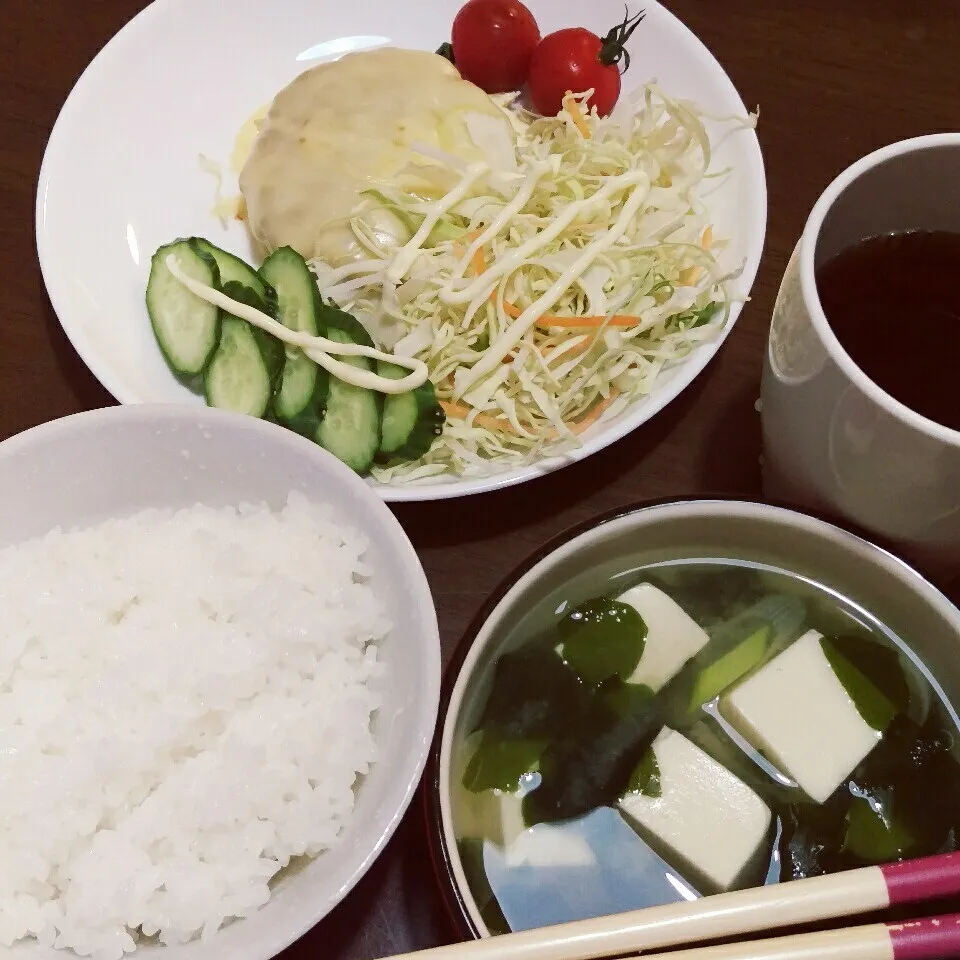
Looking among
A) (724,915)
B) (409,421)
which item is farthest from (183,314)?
(724,915)

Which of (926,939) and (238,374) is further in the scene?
(238,374)

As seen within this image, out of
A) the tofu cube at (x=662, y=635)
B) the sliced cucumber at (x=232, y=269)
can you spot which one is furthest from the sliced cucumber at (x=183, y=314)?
the tofu cube at (x=662, y=635)

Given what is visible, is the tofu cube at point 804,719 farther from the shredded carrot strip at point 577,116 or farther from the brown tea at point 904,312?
the shredded carrot strip at point 577,116

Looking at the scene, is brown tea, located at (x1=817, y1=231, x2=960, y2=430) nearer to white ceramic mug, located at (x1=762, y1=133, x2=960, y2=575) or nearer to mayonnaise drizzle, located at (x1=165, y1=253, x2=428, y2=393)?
white ceramic mug, located at (x1=762, y1=133, x2=960, y2=575)

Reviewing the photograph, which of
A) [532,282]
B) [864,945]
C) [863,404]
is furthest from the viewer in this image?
[532,282]

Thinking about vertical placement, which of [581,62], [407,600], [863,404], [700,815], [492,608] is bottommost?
[700,815]

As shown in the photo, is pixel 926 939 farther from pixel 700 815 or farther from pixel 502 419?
pixel 502 419

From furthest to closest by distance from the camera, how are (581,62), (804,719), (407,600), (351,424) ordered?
1. (581,62)
2. (351,424)
3. (407,600)
4. (804,719)

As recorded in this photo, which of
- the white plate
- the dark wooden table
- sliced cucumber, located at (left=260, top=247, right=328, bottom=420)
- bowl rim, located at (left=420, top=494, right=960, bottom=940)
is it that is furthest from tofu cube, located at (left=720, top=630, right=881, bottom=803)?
sliced cucumber, located at (left=260, top=247, right=328, bottom=420)
